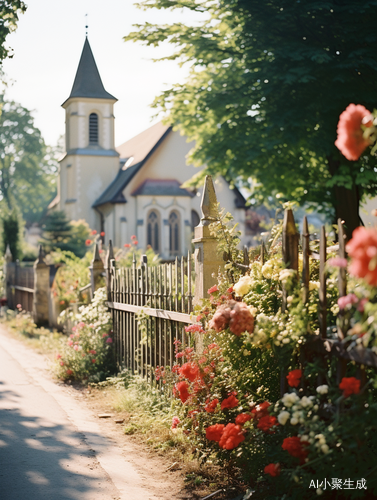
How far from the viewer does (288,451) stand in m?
3.42

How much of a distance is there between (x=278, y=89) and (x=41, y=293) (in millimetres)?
8182

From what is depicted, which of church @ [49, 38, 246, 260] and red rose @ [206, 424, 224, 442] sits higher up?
church @ [49, 38, 246, 260]

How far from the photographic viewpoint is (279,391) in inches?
168

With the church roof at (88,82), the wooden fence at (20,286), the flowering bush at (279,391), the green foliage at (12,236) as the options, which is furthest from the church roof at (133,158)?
the flowering bush at (279,391)

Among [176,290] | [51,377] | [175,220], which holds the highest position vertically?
[175,220]

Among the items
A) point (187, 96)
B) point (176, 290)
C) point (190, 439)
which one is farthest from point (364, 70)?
point (190, 439)

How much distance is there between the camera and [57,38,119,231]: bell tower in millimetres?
36312

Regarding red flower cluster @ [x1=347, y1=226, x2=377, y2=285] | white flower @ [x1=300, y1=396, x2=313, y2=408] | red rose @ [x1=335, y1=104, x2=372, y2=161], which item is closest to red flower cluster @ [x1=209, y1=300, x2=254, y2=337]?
white flower @ [x1=300, y1=396, x2=313, y2=408]

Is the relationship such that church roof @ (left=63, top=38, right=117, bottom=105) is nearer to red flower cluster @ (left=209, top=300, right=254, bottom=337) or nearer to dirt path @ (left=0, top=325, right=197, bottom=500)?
dirt path @ (left=0, top=325, right=197, bottom=500)

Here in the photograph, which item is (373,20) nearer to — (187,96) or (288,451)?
(187,96)

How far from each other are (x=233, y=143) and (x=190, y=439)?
10.5 m

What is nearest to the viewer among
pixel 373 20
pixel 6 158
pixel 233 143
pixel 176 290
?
pixel 176 290

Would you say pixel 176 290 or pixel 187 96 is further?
pixel 187 96

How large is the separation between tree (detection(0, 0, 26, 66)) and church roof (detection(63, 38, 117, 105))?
86.4 feet
